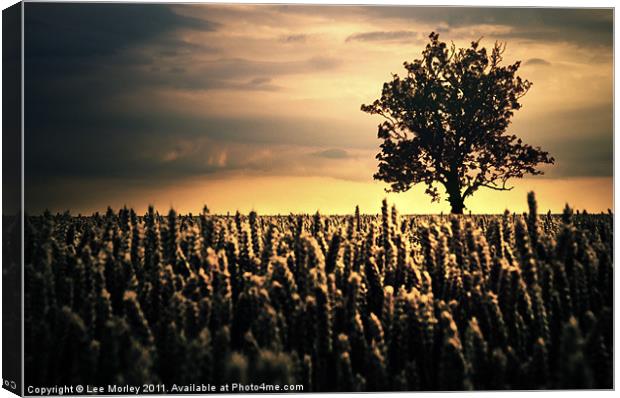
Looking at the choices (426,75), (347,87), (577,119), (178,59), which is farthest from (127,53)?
(577,119)

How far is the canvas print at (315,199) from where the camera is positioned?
353 inches

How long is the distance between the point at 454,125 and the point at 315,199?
6.30 ft

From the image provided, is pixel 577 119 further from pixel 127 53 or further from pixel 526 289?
pixel 127 53

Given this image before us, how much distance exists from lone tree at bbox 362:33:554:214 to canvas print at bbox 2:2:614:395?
0.08 ft

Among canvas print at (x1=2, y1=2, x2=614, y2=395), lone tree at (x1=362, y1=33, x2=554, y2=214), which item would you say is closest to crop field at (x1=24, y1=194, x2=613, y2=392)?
canvas print at (x1=2, y1=2, x2=614, y2=395)

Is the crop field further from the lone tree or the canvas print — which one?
the lone tree

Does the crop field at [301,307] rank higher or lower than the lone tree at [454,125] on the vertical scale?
lower

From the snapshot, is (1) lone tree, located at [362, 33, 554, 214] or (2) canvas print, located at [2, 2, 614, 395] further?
(1) lone tree, located at [362, 33, 554, 214]

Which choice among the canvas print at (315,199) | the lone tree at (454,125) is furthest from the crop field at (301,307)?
the lone tree at (454,125)

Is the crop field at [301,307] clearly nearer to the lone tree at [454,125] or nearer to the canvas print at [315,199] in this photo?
the canvas print at [315,199]

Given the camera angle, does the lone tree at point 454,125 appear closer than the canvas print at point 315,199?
No

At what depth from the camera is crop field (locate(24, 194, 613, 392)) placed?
349 inches

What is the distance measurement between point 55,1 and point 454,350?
4.91m

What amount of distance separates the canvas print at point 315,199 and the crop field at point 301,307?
0.07 ft
